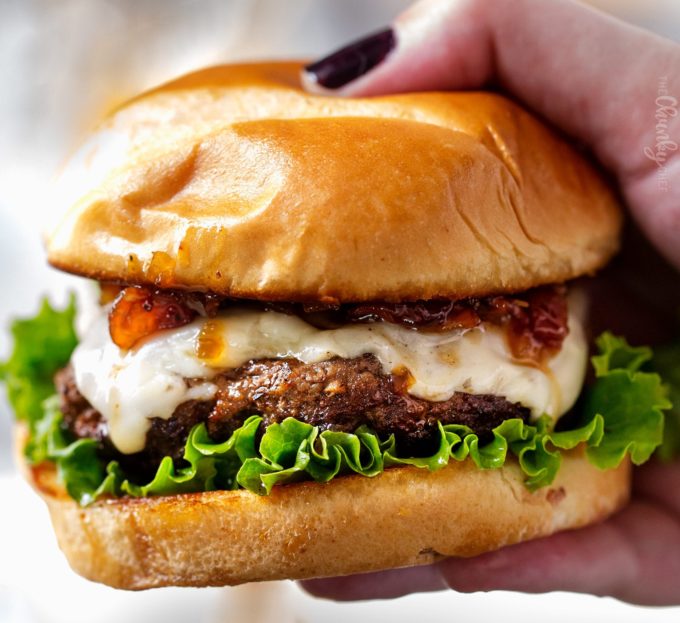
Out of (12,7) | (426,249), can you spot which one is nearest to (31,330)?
(426,249)

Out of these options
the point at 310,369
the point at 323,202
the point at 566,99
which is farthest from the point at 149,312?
the point at 566,99

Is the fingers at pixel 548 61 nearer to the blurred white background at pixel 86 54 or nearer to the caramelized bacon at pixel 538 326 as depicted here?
the caramelized bacon at pixel 538 326

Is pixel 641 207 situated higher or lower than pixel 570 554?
higher

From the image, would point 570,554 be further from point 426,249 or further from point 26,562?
point 26,562

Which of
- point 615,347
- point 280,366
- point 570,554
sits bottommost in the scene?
point 570,554

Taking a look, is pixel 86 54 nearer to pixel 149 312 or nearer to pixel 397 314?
pixel 149 312
